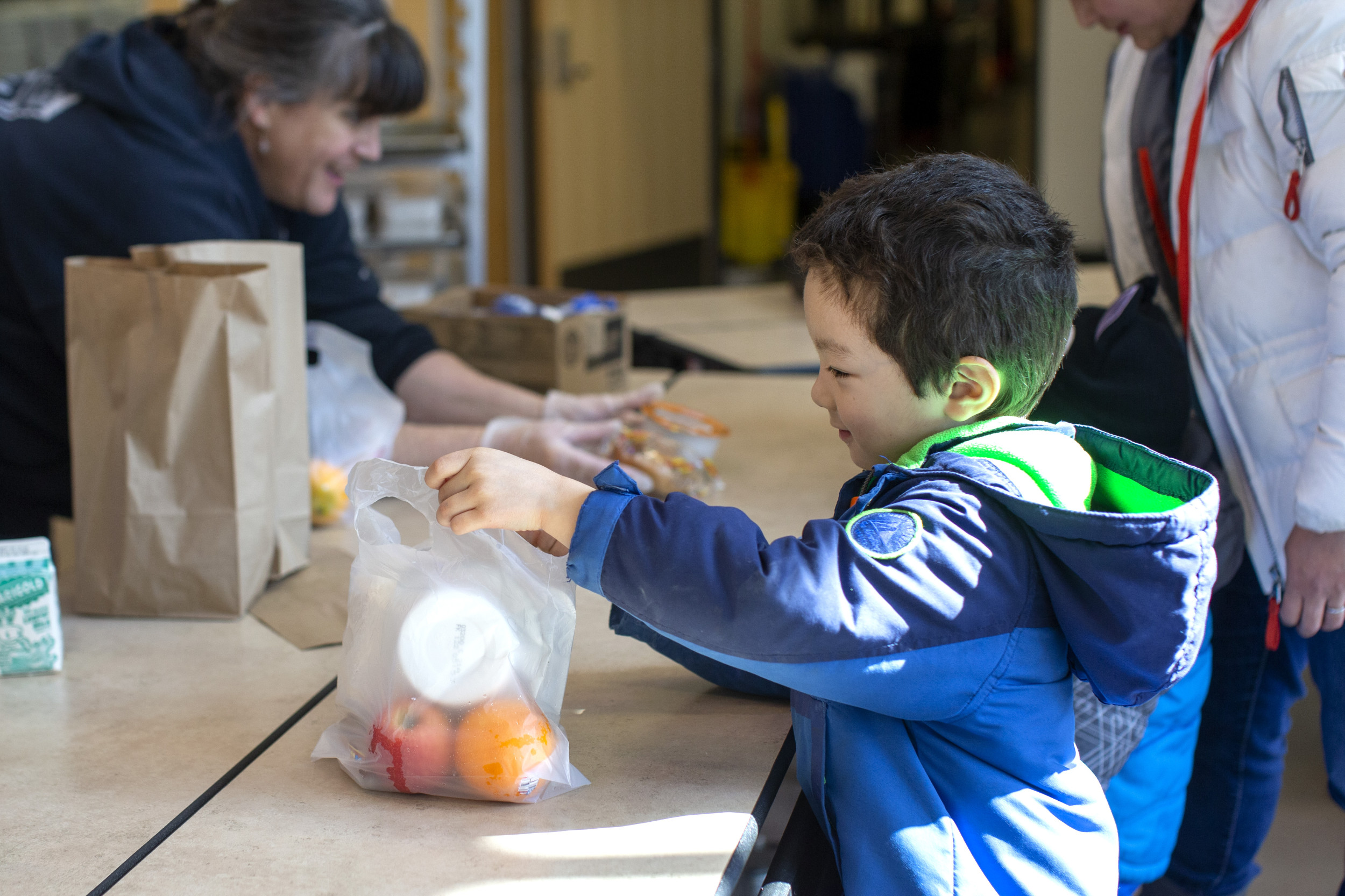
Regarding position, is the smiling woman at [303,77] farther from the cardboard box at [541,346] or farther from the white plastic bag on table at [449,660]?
the white plastic bag on table at [449,660]

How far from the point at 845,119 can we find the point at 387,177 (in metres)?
4.89

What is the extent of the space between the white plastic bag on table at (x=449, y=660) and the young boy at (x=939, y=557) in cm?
6

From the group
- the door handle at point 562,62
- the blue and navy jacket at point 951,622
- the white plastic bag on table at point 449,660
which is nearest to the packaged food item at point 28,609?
the white plastic bag on table at point 449,660

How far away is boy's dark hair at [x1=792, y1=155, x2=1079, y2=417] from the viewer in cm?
83

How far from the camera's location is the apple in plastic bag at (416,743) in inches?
31.5

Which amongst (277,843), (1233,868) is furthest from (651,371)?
(277,843)

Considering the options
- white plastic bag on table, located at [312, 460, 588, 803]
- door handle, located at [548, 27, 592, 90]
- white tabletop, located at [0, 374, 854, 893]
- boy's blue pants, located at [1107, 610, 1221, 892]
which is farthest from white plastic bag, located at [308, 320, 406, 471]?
door handle, located at [548, 27, 592, 90]

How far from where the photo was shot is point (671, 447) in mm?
1599

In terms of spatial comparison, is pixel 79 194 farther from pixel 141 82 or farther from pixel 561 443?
pixel 561 443

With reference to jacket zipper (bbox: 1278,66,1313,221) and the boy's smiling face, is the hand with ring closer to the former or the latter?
jacket zipper (bbox: 1278,66,1313,221)

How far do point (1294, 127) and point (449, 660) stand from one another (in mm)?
995

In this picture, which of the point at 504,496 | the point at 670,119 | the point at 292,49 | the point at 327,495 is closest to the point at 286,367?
the point at 327,495

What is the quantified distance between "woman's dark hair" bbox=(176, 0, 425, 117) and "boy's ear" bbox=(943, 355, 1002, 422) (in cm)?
116

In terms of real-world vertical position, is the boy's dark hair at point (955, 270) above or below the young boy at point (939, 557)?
above
